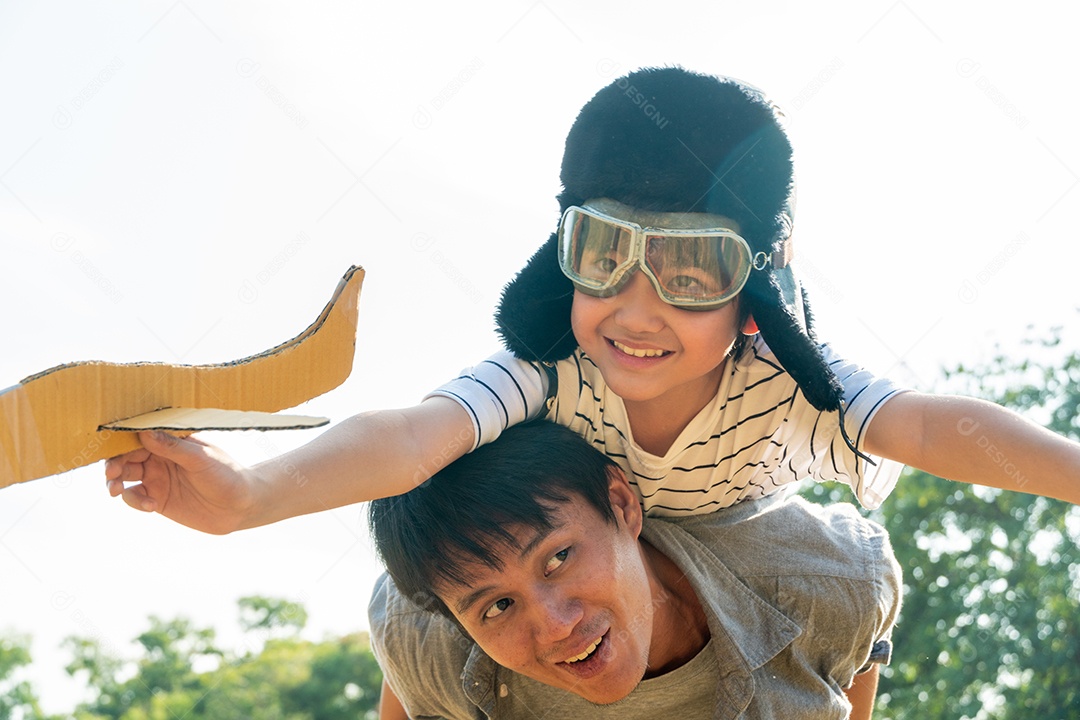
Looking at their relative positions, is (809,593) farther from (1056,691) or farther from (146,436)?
(1056,691)

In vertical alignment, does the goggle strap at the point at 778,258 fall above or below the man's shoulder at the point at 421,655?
above

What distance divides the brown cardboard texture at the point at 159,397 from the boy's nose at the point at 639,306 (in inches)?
37.5

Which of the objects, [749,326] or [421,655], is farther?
[421,655]

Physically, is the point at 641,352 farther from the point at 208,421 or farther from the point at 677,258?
the point at 208,421

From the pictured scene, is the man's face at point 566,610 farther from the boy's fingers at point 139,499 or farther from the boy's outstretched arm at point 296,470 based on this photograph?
the boy's fingers at point 139,499

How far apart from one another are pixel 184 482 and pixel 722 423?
1706 mm

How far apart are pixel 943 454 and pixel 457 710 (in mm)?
1773

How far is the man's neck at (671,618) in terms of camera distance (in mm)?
3371

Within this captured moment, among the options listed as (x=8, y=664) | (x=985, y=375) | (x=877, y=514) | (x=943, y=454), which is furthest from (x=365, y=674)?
(x=943, y=454)

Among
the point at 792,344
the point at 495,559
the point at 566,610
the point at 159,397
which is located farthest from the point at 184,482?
the point at 792,344

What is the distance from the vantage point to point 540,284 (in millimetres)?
3223

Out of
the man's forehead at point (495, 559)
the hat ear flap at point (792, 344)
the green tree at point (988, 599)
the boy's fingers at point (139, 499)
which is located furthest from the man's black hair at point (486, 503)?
the green tree at point (988, 599)

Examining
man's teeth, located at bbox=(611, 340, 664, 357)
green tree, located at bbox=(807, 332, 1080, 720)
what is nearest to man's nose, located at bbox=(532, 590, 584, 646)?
man's teeth, located at bbox=(611, 340, 664, 357)

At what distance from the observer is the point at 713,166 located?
2977 millimetres
